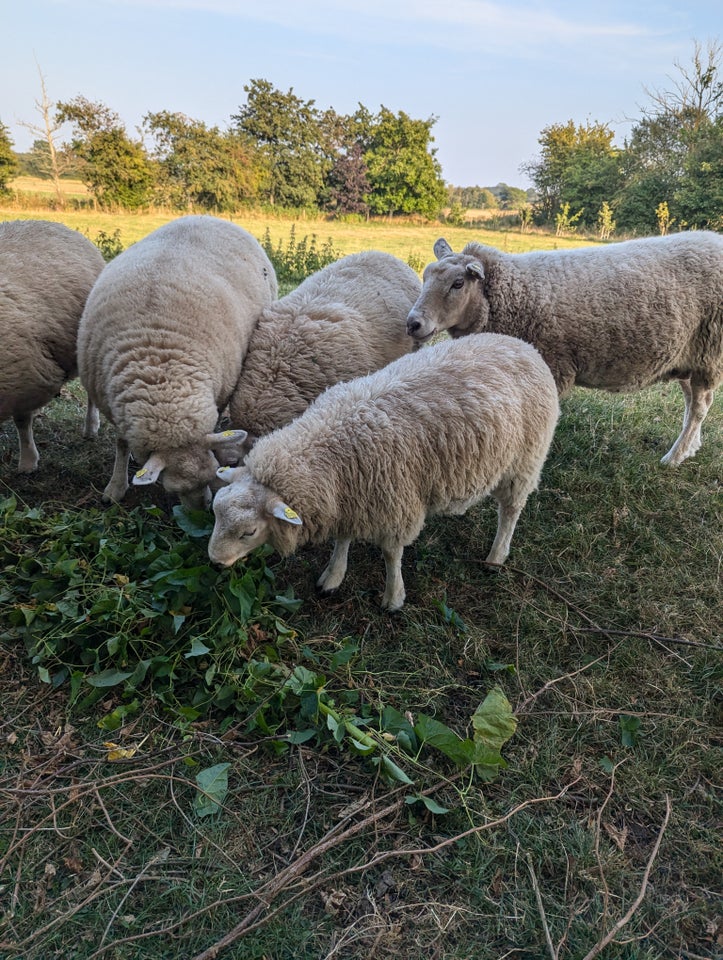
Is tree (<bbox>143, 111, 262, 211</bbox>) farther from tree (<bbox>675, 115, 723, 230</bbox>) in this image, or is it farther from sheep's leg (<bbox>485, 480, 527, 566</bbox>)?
sheep's leg (<bbox>485, 480, 527, 566</bbox>)

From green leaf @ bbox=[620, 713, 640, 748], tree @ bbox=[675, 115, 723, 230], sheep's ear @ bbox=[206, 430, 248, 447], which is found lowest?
green leaf @ bbox=[620, 713, 640, 748]

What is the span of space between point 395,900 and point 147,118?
114 feet

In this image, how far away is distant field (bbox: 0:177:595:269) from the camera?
17.3 meters

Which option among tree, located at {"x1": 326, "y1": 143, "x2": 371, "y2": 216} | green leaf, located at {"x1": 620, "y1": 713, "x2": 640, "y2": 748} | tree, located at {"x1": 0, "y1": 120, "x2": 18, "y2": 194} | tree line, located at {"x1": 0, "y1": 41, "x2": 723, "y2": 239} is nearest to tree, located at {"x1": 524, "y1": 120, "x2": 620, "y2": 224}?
tree line, located at {"x1": 0, "y1": 41, "x2": 723, "y2": 239}

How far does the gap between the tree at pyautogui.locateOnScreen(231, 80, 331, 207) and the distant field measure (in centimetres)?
366

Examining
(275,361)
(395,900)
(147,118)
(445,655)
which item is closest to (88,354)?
(275,361)

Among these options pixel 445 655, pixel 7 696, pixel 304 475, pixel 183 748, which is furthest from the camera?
pixel 445 655

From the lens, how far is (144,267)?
386 centimetres

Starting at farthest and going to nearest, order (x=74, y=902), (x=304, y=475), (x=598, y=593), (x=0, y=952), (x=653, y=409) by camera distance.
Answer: (x=653, y=409)
(x=598, y=593)
(x=304, y=475)
(x=74, y=902)
(x=0, y=952)

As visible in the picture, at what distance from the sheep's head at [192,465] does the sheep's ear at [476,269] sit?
6.62ft

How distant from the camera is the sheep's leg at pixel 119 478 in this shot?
12.7 feet

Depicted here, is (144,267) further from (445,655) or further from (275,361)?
(445,655)

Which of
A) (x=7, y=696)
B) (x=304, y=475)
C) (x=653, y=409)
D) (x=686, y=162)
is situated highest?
(x=686, y=162)

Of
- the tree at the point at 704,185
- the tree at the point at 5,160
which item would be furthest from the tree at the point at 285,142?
the tree at the point at 704,185
